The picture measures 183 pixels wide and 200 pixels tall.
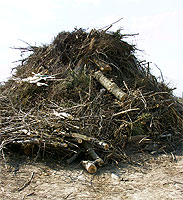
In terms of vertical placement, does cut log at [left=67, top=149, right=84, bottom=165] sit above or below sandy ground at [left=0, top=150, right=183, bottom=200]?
above

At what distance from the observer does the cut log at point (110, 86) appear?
568 centimetres

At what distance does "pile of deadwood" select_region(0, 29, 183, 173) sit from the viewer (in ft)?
15.2

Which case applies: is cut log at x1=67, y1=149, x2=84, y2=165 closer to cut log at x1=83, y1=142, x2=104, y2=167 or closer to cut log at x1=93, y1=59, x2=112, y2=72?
cut log at x1=83, y1=142, x2=104, y2=167

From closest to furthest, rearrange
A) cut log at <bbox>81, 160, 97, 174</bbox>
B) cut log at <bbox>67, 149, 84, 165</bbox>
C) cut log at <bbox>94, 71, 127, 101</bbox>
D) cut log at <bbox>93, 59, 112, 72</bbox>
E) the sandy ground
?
the sandy ground < cut log at <bbox>81, 160, 97, 174</bbox> < cut log at <bbox>67, 149, 84, 165</bbox> < cut log at <bbox>94, 71, 127, 101</bbox> < cut log at <bbox>93, 59, 112, 72</bbox>

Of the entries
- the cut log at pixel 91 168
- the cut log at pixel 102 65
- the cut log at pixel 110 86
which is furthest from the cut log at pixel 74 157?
the cut log at pixel 102 65

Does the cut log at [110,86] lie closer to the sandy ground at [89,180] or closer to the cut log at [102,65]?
the cut log at [102,65]

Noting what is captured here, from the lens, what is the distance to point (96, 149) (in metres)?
4.72

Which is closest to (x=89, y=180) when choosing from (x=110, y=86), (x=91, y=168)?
(x=91, y=168)

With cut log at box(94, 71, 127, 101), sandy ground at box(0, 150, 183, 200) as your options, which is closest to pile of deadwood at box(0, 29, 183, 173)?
cut log at box(94, 71, 127, 101)

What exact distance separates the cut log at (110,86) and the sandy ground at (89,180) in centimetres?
151

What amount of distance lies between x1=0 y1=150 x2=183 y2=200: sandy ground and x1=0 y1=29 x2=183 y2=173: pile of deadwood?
0.79 feet

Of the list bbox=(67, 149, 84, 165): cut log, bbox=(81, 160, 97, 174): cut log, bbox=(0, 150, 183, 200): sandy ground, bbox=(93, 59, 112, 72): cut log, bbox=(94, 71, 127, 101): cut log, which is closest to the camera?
bbox=(0, 150, 183, 200): sandy ground

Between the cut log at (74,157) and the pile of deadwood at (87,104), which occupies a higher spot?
the pile of deadwood at (87,104)

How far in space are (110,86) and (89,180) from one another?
103 inches
